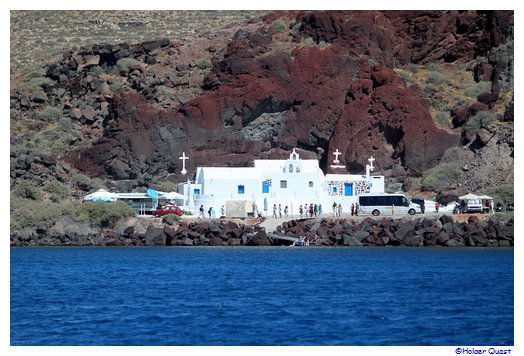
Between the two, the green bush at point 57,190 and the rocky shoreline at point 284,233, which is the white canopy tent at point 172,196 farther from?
the green bush at point 57,190

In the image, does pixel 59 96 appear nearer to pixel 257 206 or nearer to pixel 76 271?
pixel 257 206

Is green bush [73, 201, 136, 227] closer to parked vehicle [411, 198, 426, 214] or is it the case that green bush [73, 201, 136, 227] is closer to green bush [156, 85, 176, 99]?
parked vehicle [411, 198, 426, 214]

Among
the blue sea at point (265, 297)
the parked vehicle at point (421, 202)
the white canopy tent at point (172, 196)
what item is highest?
the white canopy tent at point (172, 196)

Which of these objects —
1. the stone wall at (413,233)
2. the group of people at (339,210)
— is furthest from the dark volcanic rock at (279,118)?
the stone wall at (413,233)

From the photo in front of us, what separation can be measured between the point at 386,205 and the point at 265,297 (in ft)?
97.2

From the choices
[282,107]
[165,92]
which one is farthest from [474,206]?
[165,92]

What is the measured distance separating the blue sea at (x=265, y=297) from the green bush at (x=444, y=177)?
14876mm

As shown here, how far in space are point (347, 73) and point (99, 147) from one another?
18.1 meters

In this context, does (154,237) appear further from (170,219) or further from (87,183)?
(87,183)

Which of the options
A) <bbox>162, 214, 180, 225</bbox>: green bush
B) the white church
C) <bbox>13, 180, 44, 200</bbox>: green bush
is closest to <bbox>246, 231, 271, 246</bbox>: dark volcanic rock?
<bbox>162, 214, 180, 225</bbox>: green bush

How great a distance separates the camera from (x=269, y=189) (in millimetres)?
75312

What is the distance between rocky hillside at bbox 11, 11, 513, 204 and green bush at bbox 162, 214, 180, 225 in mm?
11532

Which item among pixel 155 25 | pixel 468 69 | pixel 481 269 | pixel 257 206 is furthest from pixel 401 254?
pixel 155 25

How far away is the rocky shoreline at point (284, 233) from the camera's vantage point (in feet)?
217
